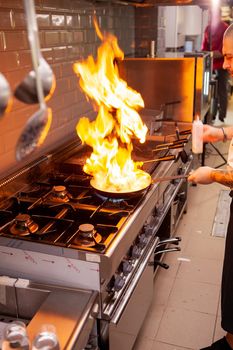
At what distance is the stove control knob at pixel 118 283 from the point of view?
1621 millimetres

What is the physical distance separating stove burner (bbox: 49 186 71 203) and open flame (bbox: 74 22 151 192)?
0.16 m

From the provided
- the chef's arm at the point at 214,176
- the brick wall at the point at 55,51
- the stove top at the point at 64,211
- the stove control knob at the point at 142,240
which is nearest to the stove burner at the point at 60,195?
the stove top at the point at 64,211

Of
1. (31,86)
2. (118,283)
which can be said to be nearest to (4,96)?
(31,86)

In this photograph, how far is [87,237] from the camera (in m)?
1.46

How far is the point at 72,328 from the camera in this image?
1.25m

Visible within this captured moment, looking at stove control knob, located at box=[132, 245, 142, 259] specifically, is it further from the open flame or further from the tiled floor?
the tiled floor

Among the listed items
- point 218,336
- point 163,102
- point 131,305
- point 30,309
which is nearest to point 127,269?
point 131,305

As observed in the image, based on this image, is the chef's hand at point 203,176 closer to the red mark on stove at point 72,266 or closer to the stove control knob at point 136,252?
the stove control knob at point 136,252

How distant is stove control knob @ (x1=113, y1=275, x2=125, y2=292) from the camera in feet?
5.32

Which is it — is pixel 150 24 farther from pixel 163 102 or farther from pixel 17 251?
pixel 17 251

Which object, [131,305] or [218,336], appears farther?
[218,336]

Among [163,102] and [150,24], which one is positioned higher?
[150,24]

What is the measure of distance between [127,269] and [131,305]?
18 cm

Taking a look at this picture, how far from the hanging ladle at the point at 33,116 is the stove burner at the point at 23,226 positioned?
2.46 ft
